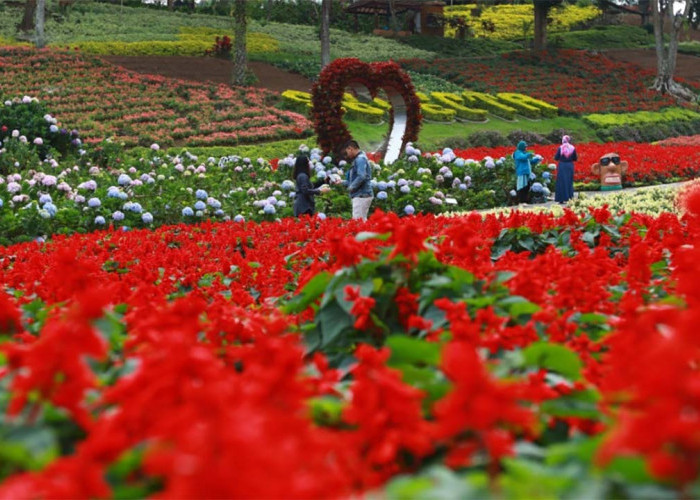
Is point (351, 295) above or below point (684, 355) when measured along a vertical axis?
below

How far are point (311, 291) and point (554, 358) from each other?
121 centimetres

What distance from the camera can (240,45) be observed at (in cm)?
2892

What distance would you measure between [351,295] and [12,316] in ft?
3.19

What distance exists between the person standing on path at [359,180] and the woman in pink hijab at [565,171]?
4712mm

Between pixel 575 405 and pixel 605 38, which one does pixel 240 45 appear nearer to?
pixel 575 405

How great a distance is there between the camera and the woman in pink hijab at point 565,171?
1475 cm

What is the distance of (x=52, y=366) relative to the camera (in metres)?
1.58

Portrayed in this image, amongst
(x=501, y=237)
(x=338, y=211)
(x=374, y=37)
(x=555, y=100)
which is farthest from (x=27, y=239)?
(x=374, y=37)

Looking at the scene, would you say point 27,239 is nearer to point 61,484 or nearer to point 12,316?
point 12,316

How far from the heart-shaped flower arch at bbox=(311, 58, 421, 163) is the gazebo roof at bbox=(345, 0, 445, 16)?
3240cm

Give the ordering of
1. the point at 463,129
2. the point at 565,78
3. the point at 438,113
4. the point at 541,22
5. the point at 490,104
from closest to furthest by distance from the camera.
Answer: the point at 463,129
the point at 438,113
the point at 490,104
the point at 565,78
the point at 541,22

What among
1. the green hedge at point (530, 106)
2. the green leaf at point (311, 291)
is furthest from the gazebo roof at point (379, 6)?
the green leaf at point (311, 291)

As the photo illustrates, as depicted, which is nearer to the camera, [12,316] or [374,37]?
[12,316]

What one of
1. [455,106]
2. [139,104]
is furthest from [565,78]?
[139,104]
